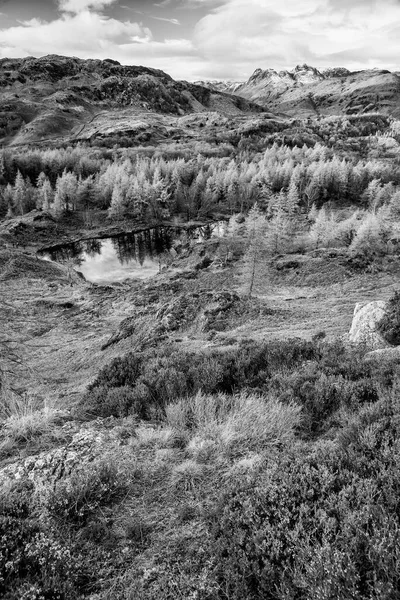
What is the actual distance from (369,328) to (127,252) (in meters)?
64.5

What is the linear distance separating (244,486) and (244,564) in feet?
4.38

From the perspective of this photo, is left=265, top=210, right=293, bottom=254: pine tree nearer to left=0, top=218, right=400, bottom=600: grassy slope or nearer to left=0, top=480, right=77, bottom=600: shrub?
left=0, top=218, right=400, bottom=600: grassy slope

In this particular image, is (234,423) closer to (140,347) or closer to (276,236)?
(140,347)

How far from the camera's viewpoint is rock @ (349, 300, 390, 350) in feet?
48.9

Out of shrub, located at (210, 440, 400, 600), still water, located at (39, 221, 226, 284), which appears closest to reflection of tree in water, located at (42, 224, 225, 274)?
still water, located at (39, 221, 226, 284)

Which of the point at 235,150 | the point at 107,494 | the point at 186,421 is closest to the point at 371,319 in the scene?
the point at 186,421

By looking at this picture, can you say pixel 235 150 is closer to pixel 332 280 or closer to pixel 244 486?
pixel 332 280

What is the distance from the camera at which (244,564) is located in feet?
13.3

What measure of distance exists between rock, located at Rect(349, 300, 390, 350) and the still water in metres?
45.8

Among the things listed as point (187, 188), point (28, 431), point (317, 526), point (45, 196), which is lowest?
point (28, 431)

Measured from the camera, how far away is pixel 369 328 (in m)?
16.7

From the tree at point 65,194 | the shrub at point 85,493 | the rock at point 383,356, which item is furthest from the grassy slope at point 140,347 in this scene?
the tree at point 65,194

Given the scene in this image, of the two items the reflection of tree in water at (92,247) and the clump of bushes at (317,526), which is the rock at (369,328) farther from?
the reflection of tree in water at (92,247)

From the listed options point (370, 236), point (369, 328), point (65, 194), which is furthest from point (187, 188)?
point (369, 328)
